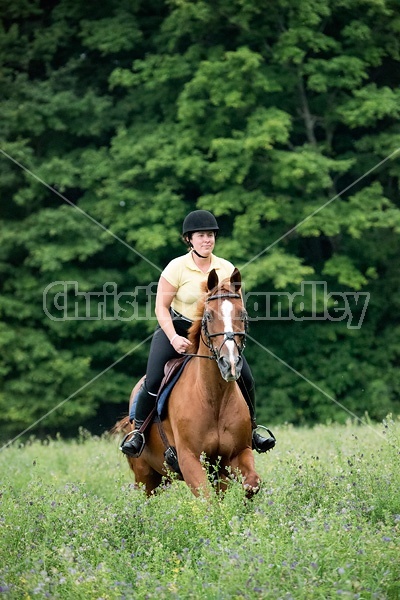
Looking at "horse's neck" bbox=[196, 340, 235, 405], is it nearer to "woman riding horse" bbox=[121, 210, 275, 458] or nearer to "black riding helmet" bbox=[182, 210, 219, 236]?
"woman riding horse" bbox=[121, 210, 275, 458]

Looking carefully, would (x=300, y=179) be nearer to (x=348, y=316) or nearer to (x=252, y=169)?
(x=252, y=169)

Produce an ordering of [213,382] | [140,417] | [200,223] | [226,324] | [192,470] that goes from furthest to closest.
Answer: [140,417], [200,223], [213,382], [192,470], [226,324]

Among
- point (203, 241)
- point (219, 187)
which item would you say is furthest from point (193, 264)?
point (219, 187)

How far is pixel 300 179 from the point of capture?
2308 cm

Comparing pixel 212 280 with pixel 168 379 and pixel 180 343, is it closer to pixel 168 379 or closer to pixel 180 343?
pixel 180 343

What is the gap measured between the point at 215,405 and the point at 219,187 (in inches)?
658

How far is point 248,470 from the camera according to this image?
24.2 feet

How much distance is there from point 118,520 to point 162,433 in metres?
1.83

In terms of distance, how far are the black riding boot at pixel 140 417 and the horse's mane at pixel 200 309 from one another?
936 mm

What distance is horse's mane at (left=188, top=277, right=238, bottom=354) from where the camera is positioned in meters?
7.34

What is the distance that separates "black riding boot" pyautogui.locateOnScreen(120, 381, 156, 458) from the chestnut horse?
0.74 m

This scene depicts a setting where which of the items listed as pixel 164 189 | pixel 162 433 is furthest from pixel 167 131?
pixel 162 433

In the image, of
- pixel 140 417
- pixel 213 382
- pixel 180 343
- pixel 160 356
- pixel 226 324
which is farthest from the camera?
pixel 140 417

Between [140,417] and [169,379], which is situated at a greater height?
[169,379]
